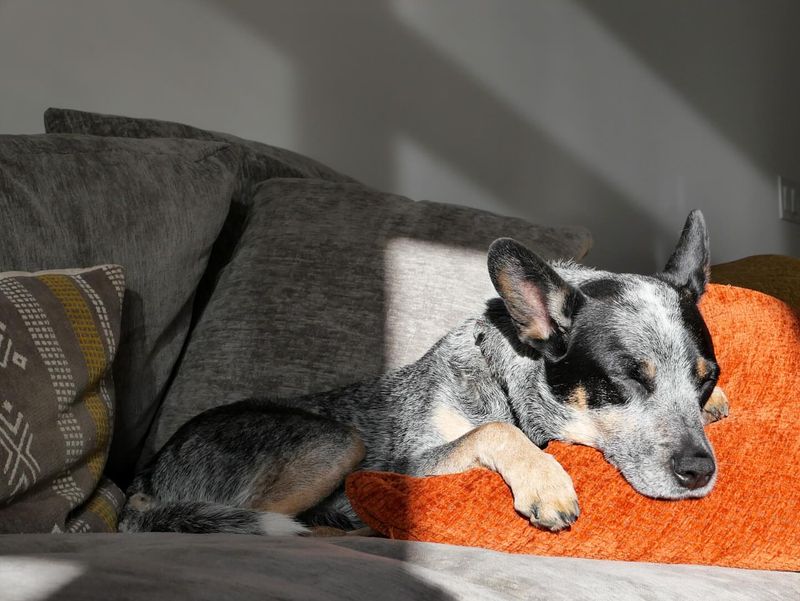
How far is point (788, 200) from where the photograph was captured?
518 centimetres

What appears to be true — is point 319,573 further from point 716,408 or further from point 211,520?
point 716,408

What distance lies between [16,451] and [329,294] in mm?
885

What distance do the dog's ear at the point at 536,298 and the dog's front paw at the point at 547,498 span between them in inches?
14.6

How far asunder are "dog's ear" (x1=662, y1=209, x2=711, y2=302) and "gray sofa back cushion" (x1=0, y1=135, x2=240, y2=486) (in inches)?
42.6

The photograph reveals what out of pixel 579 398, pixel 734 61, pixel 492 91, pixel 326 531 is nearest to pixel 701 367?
pixel 579 398

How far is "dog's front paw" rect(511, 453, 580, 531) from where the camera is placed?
140 cm

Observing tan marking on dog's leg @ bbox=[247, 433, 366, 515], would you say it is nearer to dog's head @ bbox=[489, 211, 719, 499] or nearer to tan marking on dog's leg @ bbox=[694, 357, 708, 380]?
dog's head @ bbox=[489, 211, 719, 499]

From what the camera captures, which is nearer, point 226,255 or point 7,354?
point 7,354

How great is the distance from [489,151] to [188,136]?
5.24 feet

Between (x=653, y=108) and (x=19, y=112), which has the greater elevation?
(x=653, y=108)

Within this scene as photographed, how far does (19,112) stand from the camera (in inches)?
102

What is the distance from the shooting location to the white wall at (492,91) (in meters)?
2.77

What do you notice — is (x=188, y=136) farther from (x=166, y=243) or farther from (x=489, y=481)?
(x=489, y=481)

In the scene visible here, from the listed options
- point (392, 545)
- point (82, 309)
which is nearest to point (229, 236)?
point (82, 309)
